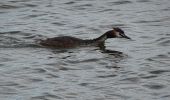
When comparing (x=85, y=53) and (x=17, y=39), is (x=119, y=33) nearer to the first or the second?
(x=85, y=53)

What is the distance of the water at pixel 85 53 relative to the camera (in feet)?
39.6

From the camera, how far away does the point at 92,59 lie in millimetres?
14656

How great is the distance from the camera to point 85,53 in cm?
1533

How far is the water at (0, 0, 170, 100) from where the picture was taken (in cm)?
1208

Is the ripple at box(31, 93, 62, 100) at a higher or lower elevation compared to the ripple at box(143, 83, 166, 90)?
higher

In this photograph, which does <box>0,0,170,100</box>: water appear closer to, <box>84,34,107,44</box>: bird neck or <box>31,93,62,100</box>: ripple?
<box>31,93,62,100</box>: ripple

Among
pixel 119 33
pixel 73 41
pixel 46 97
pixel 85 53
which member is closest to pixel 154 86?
pixel 46 97

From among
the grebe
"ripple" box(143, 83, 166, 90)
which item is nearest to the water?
"ripple" box(143, 83, 166, 90)

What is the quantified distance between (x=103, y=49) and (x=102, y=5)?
4.15 metres

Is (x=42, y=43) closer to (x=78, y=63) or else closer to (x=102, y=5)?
(x=78, y=63)

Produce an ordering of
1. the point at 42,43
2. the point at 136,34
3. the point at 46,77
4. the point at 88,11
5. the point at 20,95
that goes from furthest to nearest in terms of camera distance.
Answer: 1. the point at 88,11
2. the point at 136,34
3. the point at 42,43
4. the point at 46,77
5. the point at 20,95

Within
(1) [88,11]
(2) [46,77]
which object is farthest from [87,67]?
(1) [88,11]

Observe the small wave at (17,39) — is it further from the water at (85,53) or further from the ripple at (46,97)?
the ripple at (46,97)

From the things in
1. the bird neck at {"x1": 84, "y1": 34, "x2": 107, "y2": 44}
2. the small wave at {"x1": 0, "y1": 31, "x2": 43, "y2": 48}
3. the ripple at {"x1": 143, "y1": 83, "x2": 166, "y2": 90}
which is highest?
the small wave at {"x1": 0, "y1": 31, "x2": 43, "y2": 48}
